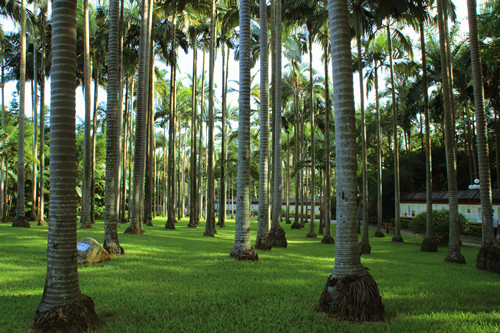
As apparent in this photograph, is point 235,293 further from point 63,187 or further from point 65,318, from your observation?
point 63,187

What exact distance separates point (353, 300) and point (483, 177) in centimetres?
731

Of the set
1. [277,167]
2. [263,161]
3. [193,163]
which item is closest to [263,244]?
[263,161]

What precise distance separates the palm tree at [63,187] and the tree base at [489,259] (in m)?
9.73

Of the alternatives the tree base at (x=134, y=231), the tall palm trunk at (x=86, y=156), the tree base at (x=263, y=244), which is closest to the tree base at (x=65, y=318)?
the tree base at (x=263, y=244)

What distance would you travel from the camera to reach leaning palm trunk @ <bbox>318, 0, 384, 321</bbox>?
15.8 ft

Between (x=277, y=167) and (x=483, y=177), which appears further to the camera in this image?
(x=277, y=167)

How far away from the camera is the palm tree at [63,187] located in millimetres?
4172

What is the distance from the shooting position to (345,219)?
5191mm

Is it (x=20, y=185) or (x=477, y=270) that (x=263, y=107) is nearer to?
(x=477, y=270)

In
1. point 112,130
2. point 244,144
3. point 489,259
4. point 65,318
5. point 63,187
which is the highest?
point 112,130

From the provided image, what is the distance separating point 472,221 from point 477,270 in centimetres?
1336

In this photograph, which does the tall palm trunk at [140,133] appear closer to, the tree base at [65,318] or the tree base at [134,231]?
the tree base at [134,231]

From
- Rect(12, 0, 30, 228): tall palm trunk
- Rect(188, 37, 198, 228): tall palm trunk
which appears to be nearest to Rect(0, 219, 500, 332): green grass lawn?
Rect(12, 0, 30, 228): tall palm trunk

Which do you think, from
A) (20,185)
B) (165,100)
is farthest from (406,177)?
(20,185)
